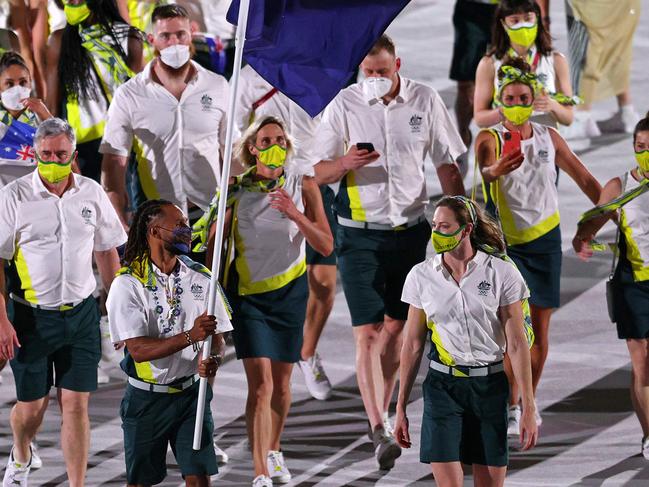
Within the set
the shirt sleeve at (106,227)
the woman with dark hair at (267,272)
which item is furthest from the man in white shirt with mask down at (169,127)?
the shirt sleeve at (106,227)

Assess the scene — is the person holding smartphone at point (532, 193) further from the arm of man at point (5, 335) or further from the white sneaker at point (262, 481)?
the arm of man at point (5, 335)

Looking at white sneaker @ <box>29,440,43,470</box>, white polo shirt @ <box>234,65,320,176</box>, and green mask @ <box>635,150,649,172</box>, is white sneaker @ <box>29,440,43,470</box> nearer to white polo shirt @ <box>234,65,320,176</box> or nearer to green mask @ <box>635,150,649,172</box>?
Result: white polo shirt @ <box>234,65,320,176</box>

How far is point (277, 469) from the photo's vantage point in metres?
8.80

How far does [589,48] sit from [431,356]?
7.03 meters

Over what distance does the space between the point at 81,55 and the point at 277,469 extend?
3185 mm

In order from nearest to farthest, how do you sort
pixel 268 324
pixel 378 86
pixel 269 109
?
pixel 268 324 → pixel 378 86 → pixel 269 109

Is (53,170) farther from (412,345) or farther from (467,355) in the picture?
(467,355)

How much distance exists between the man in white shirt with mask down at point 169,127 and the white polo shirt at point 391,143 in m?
0.68

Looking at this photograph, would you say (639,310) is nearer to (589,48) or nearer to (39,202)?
(39,202)

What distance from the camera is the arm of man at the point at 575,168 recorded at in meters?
9.41

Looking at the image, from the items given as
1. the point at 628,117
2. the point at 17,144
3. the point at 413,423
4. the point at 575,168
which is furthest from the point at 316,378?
the point at 628,117

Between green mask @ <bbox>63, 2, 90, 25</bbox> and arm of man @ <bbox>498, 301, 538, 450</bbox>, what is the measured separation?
4.08m

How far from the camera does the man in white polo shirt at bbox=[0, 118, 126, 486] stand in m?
8.38

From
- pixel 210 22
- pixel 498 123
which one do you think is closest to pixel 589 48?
pixel 210 22
